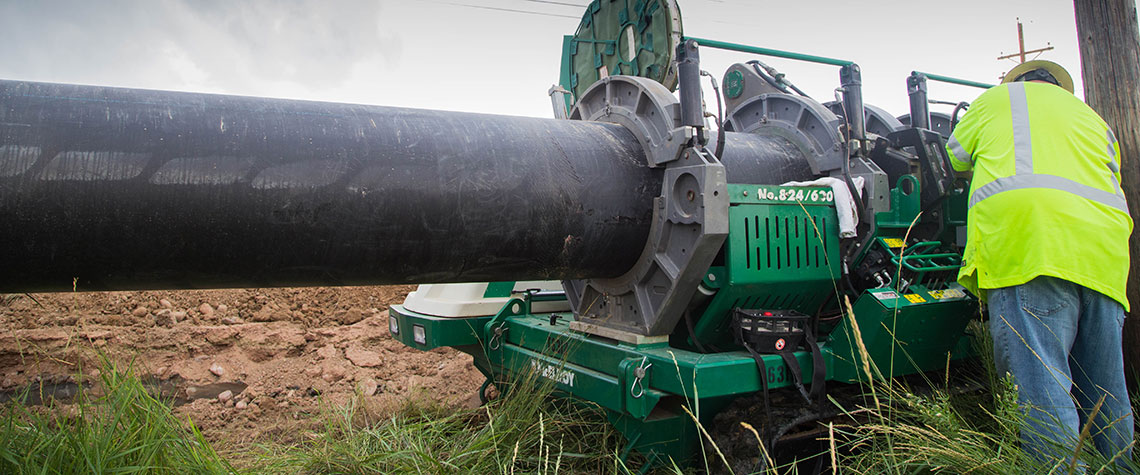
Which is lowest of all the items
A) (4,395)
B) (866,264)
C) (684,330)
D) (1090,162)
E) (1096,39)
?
(4,395)

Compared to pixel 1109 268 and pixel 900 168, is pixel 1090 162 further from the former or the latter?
pixel 900 168

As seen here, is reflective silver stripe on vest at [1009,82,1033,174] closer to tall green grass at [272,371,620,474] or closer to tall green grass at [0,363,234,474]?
tall green grass at [272,371,620,474]

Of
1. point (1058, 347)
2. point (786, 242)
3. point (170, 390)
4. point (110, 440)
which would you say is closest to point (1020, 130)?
point (1058, 347)

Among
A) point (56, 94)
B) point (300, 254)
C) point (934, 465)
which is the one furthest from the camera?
point (300, 254)

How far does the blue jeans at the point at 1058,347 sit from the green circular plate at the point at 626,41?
233cm

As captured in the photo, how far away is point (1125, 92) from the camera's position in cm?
358

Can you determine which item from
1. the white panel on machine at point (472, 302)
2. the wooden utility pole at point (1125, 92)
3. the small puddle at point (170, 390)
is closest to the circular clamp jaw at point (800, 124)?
the wooden utility pole at point (1125, 92)

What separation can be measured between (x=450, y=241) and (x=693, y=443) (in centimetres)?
134

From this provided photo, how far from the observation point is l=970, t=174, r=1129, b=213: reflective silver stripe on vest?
291 cm

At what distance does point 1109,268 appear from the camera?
2.88 meters

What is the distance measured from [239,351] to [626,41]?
15.2ft

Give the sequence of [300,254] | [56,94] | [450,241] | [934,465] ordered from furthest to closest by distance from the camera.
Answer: [450,241], [300,254], [56,94], [934,465]

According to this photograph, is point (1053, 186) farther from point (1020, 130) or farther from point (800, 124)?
point (800, 124)

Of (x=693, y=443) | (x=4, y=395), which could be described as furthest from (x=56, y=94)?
(x=4, y=395)
